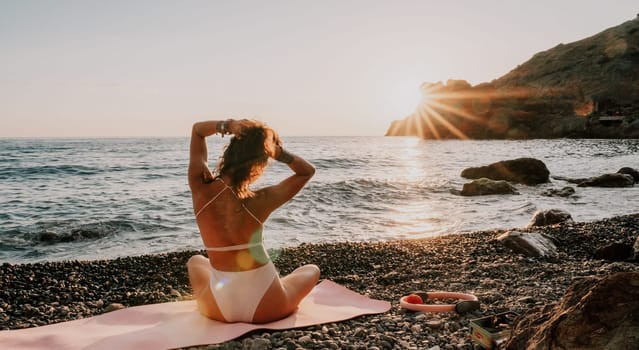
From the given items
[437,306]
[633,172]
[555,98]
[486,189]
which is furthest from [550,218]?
[555,98]

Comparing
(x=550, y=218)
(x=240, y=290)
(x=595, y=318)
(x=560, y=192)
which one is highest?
(x=595, y=318)

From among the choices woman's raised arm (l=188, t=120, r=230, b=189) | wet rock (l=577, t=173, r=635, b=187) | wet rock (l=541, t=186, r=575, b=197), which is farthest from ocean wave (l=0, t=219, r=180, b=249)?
wet rock (l=577, t=173, r=635, b=187)

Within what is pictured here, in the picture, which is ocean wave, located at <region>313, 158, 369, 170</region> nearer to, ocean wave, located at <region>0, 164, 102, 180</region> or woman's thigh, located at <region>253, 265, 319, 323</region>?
ocean wave, located at <region>0, 164, 102, 180</region>

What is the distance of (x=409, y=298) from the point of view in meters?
5.46

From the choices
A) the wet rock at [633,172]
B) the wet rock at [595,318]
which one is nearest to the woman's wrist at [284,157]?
the wet rock at [595,318]

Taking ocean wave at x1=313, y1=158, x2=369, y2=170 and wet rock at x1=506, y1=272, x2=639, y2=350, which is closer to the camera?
wet rock at x1=506, y1=272, x2=639, y2=350

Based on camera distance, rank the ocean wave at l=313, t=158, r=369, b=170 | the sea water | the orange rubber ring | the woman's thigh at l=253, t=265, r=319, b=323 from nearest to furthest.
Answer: the woman's thigh at l=253, t=265, r=319, b=323 → the orange rubber ring → the sea water → the ocean wave at l=313, t=158, r=369, b=170

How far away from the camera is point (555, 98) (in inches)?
3445

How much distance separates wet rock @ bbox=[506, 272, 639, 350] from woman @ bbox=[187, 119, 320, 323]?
2.54 metres

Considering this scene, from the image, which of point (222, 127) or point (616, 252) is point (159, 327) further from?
point (616, 252)

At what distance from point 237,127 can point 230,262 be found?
1324 mm

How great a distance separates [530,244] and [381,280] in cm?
313

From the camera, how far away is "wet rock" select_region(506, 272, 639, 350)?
8.00ft

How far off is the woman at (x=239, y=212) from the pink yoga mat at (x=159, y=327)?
8.6 inches
